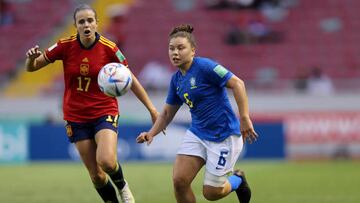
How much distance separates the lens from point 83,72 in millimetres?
9156

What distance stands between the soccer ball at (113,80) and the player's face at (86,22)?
49 cm

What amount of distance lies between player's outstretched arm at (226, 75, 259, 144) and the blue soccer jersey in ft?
0.38

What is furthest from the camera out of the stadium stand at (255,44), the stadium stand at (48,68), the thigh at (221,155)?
the stadium stand at (255,44)

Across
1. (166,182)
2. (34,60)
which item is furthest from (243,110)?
(166,182)

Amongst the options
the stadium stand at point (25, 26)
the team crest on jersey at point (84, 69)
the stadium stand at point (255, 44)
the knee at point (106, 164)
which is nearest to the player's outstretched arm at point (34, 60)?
the team crest on jersey at point (84, 69)

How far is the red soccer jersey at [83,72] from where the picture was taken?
9.19 meters

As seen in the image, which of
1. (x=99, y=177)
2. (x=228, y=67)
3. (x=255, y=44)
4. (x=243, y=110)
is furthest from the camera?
(x=255, y=44)

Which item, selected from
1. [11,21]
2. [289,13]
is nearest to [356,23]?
[289,13]

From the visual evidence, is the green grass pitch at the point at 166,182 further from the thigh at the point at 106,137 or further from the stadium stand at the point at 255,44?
the stadium stand at the point at 255,44

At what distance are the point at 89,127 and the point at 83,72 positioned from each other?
2.12 feet

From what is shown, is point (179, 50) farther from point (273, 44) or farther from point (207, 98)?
point (273, 44)

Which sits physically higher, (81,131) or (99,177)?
(81,131)

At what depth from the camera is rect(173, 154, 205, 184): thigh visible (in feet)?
27.6

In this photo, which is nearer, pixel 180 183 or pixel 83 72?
pixel 180 183
